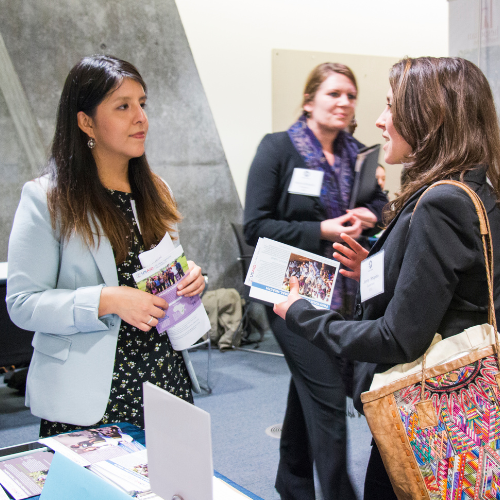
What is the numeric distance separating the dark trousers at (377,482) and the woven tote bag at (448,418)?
180mm

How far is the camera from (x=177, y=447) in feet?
2.92

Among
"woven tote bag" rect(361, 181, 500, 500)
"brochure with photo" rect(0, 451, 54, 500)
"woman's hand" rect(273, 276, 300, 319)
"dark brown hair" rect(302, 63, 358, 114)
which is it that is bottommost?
"brochure with photo" rect(0, 451, 54, 500)

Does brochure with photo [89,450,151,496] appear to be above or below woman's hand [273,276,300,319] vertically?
below

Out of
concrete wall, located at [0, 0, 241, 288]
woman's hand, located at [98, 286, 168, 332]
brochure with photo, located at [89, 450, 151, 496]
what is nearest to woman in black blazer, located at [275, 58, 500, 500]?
woman's hand, located at [98, 286, 168, 332]

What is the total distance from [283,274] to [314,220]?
53 cm

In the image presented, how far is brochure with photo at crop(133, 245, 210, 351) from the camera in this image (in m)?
1.43

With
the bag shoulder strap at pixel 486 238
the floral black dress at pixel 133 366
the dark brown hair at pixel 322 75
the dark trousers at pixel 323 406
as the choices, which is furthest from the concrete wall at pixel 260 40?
the bag shoulder strap at pixel 486 238

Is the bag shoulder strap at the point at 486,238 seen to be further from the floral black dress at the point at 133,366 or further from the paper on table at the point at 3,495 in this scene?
the paper on table at the point at 3,495

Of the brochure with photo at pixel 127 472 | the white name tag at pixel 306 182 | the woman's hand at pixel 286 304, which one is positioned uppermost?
the white name tag at pixel 306 182

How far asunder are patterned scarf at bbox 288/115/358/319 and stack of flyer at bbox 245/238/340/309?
0.34 metres

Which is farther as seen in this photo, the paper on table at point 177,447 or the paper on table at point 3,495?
the paper on table at point 3,495

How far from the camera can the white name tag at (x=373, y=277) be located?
4.15ft

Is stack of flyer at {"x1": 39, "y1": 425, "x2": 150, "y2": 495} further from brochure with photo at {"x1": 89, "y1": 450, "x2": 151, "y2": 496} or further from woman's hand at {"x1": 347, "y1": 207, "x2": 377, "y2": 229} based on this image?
woman's hand at {"x1": 347, "y1": 207, "x2": 377, "y2": 229}

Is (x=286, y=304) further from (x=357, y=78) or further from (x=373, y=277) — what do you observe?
(x=357, y=78)
